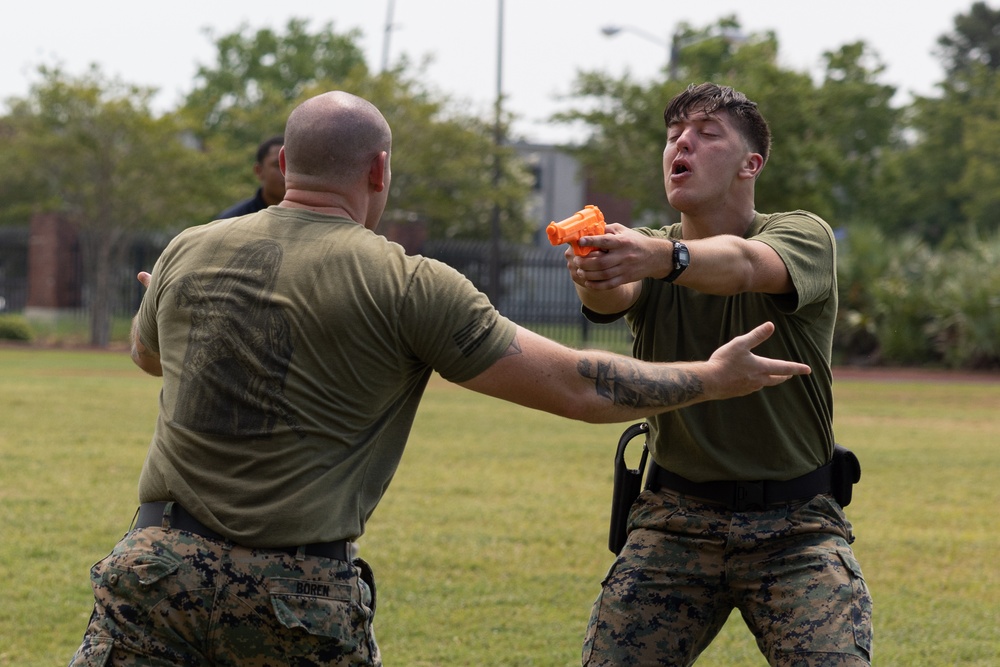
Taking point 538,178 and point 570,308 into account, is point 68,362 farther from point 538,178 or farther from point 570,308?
point 538,178

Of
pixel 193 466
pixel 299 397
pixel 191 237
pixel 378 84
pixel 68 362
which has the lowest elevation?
pixel 68 362

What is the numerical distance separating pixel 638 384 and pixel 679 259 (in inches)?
15.1

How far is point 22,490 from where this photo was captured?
1022 cm

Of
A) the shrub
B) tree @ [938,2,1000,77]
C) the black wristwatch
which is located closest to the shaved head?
the black wristwatch

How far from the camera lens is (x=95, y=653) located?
3154 millimetres

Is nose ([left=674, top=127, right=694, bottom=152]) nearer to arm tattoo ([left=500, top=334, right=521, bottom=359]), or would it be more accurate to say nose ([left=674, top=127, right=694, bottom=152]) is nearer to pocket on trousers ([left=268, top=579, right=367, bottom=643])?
arm tattoo ([left=500, top=334, right=521, bottom=359])

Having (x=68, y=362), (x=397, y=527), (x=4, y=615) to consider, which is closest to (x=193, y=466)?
(x=4, y=615)

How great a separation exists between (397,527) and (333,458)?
19.8ft

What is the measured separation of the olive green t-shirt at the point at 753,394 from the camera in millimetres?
4094

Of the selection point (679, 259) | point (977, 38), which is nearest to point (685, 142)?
point (679, 259)

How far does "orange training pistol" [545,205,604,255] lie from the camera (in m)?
3.38

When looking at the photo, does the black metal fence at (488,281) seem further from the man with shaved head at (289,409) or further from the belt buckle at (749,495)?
the man with shaved head at (289,409)

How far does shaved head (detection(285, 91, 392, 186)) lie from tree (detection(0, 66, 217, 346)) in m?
27.4

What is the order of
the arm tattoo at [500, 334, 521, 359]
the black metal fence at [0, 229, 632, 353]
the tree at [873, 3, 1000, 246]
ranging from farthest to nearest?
the tree at [873, 3, 1000, 246], the black metal fence at [0, 229, 632, 353], the arm tattoo at [500, 334, 521, 359]
